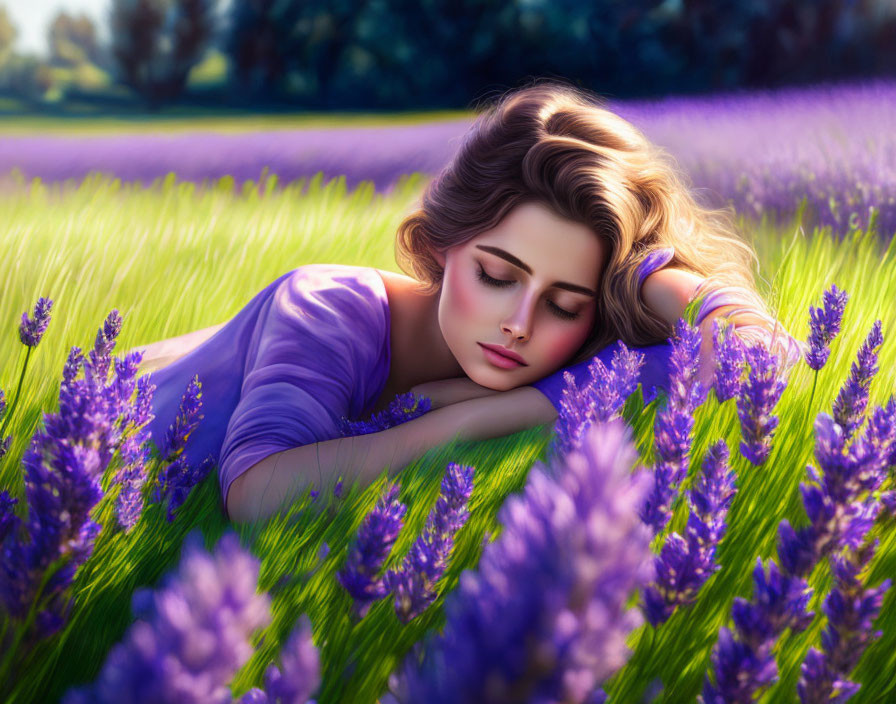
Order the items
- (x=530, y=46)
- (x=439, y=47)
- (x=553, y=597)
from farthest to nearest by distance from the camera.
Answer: (x=439, y=47)
(x=530, y=46)
(x=553, y=597)

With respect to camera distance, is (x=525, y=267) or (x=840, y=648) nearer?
(x=840, y=648)

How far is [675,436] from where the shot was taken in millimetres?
880

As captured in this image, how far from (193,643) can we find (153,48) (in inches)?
459

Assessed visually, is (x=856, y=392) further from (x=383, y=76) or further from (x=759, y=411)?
(x=383, y=76)

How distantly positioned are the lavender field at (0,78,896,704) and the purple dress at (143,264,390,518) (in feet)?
0.40

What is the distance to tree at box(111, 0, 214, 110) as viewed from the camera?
1027 cm

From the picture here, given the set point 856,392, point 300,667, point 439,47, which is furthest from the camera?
point 439,47

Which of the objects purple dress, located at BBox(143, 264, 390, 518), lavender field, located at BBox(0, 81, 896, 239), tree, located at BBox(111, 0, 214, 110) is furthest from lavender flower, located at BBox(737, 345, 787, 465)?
tree, located at BBox(111, 0, 214, 110)

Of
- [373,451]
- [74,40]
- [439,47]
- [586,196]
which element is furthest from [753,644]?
[74,40]

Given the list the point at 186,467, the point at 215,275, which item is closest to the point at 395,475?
the point at 186,467

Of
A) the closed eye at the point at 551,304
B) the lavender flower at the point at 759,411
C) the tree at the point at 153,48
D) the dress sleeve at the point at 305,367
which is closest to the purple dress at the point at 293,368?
the dress sleeve at the point at 305,367

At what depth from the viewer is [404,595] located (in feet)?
2.51

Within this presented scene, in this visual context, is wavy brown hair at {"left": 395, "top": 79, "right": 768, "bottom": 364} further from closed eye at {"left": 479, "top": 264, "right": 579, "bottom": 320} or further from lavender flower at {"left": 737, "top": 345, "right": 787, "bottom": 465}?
lavender flower at {"left": 737, "top": 345, "right": 787, "bottom": 465}

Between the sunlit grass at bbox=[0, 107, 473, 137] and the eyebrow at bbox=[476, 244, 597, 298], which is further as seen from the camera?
the sunlit grass at bbox=[0, 107, 473, 137]
